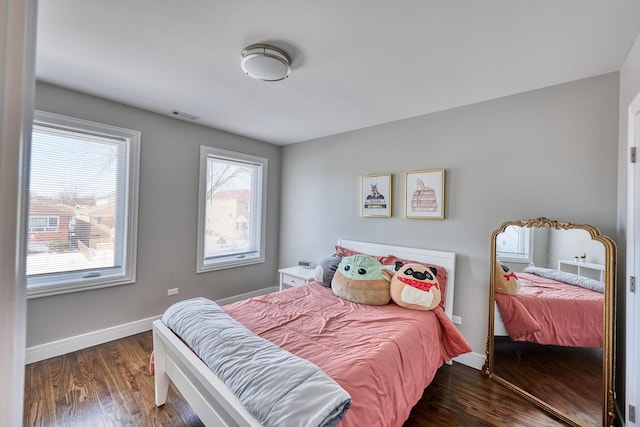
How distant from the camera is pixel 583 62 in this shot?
1.91 meters

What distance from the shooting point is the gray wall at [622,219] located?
1791mm

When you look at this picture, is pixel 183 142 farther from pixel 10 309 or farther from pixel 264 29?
pixel 10 309

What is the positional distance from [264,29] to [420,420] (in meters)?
2.76

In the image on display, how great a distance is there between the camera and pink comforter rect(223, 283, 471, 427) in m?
1.42

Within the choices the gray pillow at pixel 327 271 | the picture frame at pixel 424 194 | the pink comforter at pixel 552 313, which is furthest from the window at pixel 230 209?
the pink comforter at pixel 552 313

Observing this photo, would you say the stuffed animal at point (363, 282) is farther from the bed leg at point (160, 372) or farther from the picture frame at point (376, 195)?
the bed leg at point (160, 372)

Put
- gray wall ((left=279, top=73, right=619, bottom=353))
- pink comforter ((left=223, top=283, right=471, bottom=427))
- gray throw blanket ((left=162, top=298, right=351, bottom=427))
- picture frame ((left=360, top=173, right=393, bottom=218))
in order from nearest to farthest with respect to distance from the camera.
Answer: gray throw blanket ((left=162, top=298, right=351, bottom=427))
pink comforter ((left=223, top=283, right=471, bottom=427))
gray wall ((left=279, top=73, right=619, bottom=353))
picture frame ((left=360, top=173, right=393, bottom=218))

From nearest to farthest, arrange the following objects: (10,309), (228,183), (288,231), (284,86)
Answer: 1. (10,309)
2. (284,86)
3. (228,183)
4. (288,231)

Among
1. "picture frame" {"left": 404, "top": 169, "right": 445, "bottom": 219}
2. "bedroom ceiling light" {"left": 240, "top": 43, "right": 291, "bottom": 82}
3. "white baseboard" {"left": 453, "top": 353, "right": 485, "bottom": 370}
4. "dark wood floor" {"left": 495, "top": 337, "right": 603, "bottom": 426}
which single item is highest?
"bedroom ceiling light" {"left": 240, "top": 43, "right": 291, "bottom": 82}

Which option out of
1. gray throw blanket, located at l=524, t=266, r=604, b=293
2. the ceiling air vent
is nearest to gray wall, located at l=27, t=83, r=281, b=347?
the ceiling air vent

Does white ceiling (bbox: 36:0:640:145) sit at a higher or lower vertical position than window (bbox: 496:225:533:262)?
higher

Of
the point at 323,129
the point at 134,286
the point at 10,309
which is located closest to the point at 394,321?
the point at 10,309

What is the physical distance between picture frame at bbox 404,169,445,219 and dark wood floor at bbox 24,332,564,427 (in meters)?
1.49

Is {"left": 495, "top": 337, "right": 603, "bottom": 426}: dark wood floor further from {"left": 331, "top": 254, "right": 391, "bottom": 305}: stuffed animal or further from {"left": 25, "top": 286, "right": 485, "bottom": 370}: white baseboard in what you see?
{"left": 331, "top": 254, "right": 391, "bottom": 305}: stuffed animal
